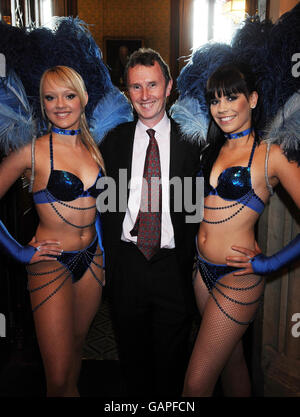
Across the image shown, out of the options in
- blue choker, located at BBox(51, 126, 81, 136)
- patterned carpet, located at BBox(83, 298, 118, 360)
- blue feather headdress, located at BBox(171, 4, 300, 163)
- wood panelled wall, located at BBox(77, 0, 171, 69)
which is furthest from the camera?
wood panelled wall, located at BBox(77, 0, 171, 69)

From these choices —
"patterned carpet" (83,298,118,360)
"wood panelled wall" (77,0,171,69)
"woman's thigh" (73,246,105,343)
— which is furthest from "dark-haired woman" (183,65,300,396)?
"wood panelled wall" (77,0,171,69)

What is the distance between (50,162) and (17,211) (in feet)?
3.98

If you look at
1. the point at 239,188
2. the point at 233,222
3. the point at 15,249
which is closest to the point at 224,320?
the point at 233,222

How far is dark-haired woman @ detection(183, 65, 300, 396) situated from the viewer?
71.0 inches

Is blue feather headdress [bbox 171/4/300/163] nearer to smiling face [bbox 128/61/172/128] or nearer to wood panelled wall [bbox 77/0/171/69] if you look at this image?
smiling face [bbox 128/61/172/128]

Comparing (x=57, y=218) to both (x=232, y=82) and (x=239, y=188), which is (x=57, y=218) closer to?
(x=239, y=188)

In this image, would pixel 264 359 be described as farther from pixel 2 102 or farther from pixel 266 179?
pixel 2 102

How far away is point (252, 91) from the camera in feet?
6.08

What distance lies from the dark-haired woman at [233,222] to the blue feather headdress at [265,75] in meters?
0.07

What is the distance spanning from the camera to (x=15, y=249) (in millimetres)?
1994

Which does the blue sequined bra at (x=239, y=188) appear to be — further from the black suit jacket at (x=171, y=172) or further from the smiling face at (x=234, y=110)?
the black suit jacket at (x=171, y=172)

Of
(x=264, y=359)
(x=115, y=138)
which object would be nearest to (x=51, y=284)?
(x=115, y=138)

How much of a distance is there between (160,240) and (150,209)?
0.20 metres

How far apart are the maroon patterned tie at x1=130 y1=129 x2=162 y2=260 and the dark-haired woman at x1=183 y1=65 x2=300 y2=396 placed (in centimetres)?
31
